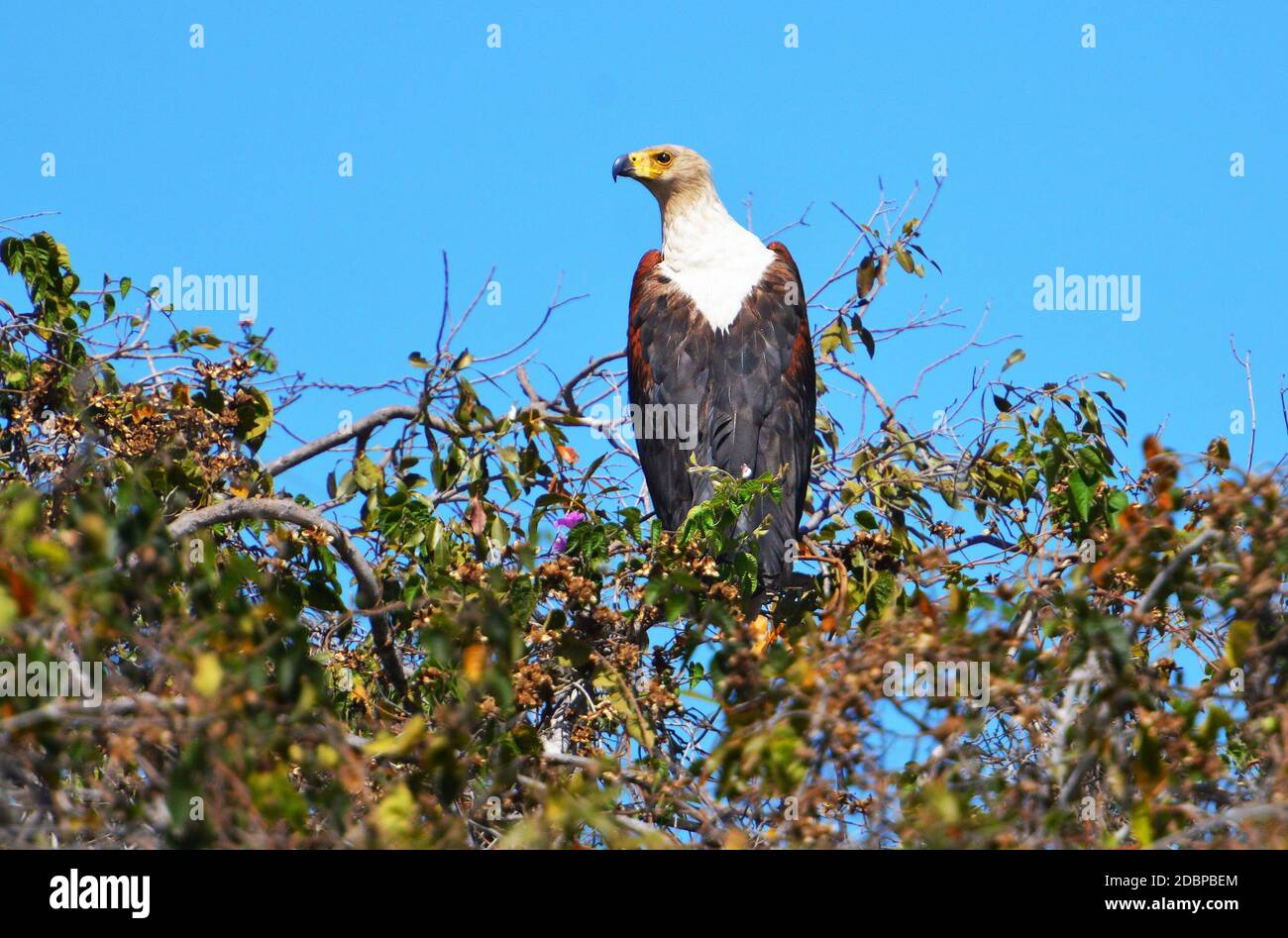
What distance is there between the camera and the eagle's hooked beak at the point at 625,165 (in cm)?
774

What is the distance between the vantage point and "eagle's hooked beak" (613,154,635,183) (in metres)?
7.74

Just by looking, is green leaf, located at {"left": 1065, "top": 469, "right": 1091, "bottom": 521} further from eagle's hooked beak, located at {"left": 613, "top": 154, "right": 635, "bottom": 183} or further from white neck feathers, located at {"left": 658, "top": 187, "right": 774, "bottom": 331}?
eagle's hooked beak, located at {"left": 613, "top": 154, "right": 635, "bottom": 183}

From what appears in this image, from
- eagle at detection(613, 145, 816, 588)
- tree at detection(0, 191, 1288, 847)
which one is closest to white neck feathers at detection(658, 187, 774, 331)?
eagle at detection(613, 145, 816, 588)

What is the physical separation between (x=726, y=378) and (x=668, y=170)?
1.90 m

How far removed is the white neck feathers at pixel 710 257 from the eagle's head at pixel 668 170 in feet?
0.20

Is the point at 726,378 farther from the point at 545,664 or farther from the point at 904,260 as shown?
the point at 545,664

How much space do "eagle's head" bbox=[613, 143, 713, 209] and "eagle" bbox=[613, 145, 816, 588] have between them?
568 millimetres

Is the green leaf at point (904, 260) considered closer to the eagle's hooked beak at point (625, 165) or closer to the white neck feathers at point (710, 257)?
the white neck feathers at point (710, 257)

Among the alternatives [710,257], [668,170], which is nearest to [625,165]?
[668,170]

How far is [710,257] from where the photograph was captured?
708 cm

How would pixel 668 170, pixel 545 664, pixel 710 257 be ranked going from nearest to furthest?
pixel 545 664
pixel 710 257
pixel 668 170

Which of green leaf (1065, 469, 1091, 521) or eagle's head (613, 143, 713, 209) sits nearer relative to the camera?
green leaf (1065, 469, 1091, 521)

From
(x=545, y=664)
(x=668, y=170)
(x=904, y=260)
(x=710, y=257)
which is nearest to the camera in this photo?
(x=545, y=664)
